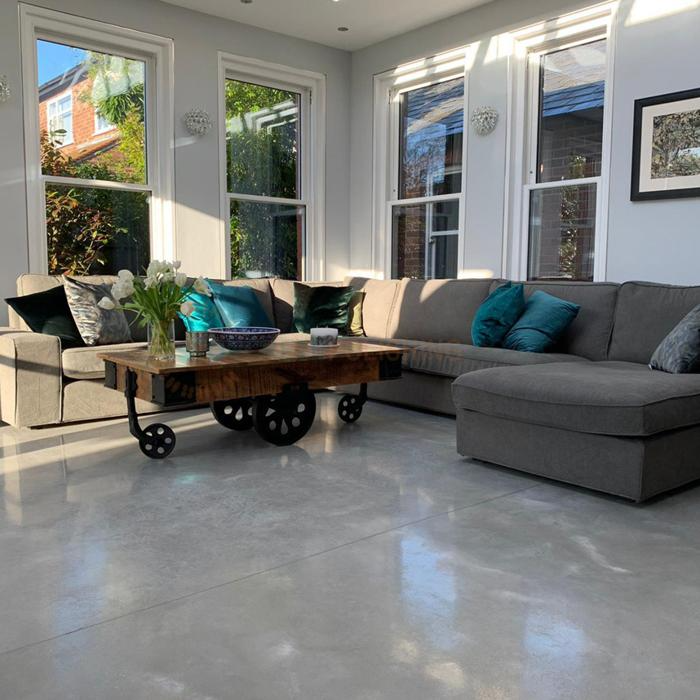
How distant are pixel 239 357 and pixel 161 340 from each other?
15.1 inches

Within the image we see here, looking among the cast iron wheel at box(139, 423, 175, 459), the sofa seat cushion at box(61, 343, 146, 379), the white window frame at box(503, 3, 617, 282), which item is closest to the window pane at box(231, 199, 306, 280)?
the white window frame at box(503, 3, 617, 282)

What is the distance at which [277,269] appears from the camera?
636 cm

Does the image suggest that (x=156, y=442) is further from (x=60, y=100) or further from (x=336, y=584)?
(x=60, y=100)

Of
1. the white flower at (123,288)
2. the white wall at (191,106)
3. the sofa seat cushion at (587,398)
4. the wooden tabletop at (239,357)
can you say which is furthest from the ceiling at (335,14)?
the sofa seat cushion at (587,398)

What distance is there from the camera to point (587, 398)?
2.80 m

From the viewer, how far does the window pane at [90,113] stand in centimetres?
506

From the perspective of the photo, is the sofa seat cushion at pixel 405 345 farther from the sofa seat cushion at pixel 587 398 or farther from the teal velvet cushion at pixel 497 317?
the sofa seat cushion at pixel 587 398

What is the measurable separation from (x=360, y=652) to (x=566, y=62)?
4673 millimetres

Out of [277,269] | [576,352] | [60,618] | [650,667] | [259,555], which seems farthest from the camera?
[277,269]

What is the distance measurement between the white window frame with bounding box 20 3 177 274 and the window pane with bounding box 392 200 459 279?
2.02 meters

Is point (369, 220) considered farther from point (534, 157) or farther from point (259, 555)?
point (259, 555)

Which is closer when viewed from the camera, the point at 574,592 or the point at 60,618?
the point at 60,618

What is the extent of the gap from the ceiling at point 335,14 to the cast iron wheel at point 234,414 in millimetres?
3225

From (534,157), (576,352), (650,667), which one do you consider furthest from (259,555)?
(534,157)
